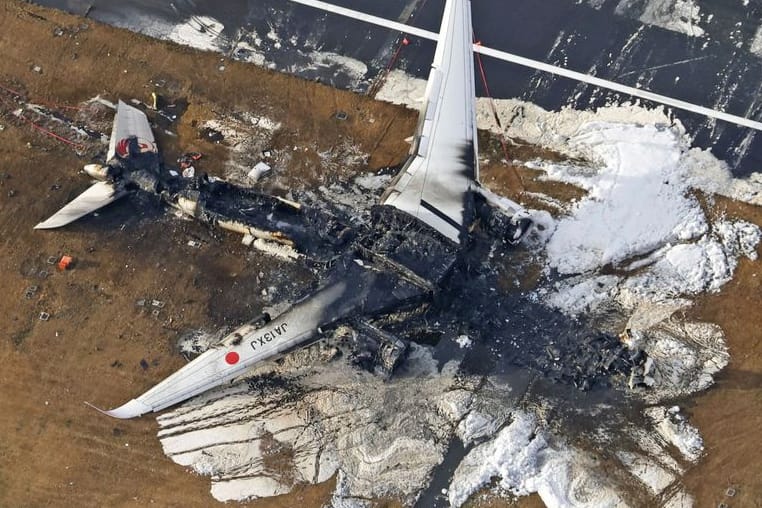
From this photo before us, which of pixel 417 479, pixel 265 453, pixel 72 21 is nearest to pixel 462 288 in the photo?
pixel 417 479

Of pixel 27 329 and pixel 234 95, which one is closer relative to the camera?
pixel 27 329

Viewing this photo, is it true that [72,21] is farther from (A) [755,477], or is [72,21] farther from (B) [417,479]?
(A) [755,477]

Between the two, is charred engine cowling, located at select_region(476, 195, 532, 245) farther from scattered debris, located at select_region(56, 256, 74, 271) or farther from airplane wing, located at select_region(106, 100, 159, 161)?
scattered debris, located at select_region(56, 256, 74, 271)

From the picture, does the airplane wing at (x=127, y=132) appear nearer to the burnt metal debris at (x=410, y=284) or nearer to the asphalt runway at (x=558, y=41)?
the burnt metal debris at (x=410, y=284)

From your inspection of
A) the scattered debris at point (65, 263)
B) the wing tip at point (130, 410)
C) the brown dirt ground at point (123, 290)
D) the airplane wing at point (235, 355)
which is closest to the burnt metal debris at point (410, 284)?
the airplane wing at point (235, 355)

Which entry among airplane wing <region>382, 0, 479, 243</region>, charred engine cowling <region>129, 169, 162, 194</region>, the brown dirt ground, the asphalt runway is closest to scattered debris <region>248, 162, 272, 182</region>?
the brown dirt ground

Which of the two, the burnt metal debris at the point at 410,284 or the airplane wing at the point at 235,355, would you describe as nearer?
the airplane wing at the point at 235,355
